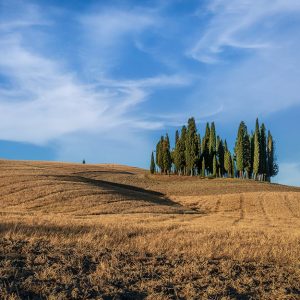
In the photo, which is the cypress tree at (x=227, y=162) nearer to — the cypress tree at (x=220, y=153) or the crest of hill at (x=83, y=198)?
the cypress tree at (x=220, y=153)

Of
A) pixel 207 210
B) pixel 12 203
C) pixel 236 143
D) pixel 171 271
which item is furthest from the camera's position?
pixel 236 143

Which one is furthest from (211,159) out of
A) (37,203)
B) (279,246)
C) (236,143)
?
(279,246)

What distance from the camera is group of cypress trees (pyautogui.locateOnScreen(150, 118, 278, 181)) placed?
307ft

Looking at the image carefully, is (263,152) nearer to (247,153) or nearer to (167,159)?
(247,153)

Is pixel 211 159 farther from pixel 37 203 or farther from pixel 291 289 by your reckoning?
pixel 291 289

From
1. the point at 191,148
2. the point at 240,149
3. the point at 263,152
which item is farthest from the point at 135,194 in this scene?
the point at 263,152

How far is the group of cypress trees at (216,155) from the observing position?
3681 inches

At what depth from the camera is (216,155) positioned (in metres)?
98.4

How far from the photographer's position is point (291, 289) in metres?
8.20

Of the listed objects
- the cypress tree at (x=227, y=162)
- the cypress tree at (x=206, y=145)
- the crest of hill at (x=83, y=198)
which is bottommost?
the crest of hill at (x=83, y=198)

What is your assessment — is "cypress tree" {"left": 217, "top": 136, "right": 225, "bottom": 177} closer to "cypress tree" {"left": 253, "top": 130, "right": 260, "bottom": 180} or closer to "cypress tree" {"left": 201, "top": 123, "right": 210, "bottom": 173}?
"cypress tree" {"left": 201, "top": 123, "right": 210, "bottom": 173}

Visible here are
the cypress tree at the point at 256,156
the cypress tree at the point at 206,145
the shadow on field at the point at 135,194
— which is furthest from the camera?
the cypress tree at the point at 206,145

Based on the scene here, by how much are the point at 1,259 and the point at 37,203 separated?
32.1m

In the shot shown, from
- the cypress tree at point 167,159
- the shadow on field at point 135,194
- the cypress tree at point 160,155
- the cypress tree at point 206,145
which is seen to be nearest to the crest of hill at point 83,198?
the shadow on field at point 135,194
